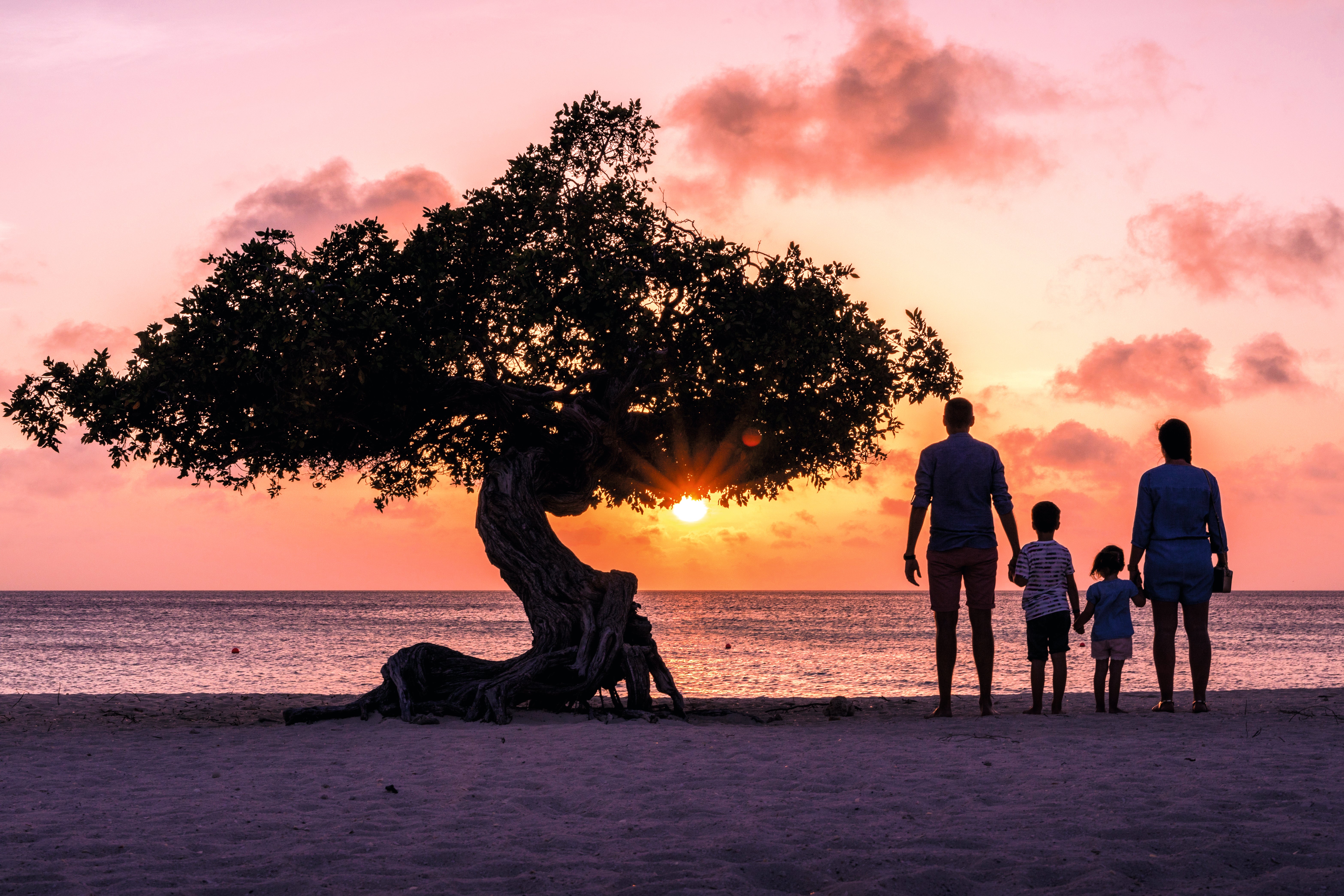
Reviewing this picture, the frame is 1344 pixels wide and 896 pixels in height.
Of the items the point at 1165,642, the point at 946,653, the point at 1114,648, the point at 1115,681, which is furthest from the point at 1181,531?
the point at 946,653

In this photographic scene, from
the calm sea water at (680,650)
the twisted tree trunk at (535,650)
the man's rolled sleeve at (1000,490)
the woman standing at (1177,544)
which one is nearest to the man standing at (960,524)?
the man's rolled sleeve at (1000,490)

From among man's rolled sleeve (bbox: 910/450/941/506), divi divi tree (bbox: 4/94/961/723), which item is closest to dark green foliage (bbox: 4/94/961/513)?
divi divi tree (bbox: 4/94/961/723)

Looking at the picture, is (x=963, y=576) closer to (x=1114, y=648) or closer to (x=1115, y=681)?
(x=1114, y=648)

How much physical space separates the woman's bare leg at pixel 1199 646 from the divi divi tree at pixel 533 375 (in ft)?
16.6

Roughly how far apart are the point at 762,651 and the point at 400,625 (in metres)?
45.7

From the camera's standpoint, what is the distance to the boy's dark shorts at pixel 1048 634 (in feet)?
35.2

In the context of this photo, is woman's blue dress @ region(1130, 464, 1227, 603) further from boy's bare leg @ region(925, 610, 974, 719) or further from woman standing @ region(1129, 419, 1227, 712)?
boy's bare leg @ region(925, 610, 974, 719)

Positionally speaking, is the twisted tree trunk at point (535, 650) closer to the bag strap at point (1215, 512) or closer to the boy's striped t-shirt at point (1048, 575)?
the boy's striped t-shirt at point (1048, 575)

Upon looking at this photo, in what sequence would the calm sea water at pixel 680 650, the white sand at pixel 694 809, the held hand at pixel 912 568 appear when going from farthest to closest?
the calm sea water at pixel 680 650 < the held hand at pixel 912 568 < the white sand at pixel 694 809

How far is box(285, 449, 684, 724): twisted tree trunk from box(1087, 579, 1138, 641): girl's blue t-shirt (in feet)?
16.3

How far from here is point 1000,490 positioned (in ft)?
32.9

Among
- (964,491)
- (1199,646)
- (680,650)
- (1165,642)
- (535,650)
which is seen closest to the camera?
(964,491)

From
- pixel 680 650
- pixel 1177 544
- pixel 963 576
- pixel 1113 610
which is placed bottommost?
pixel 680 650

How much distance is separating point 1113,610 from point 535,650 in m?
7.12
